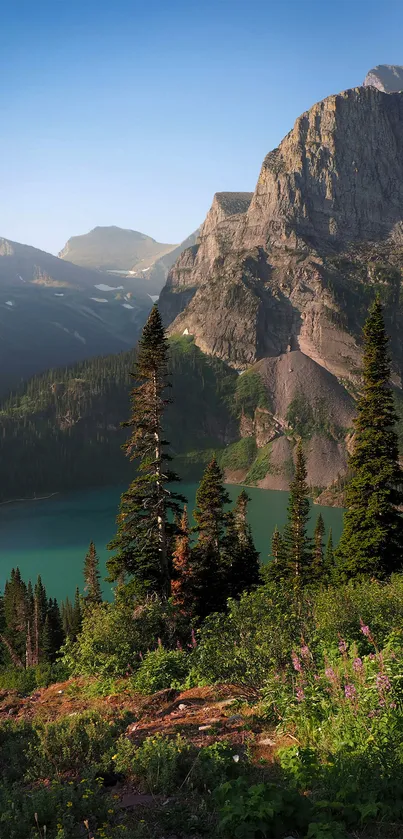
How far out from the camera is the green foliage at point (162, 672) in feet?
45.0

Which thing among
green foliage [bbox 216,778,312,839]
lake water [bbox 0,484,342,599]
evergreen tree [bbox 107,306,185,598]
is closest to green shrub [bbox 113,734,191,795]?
green foliage [bbox 216,778,312,839]

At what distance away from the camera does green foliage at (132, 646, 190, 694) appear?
13719mm

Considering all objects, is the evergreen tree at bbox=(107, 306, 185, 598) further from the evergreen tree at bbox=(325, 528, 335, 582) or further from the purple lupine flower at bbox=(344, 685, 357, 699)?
the purple lupine flower at bbox=(344, 685, 357, 699)

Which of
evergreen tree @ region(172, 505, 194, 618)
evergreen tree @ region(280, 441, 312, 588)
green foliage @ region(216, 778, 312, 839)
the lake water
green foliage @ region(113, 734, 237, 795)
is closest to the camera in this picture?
green foliage @ region(216, 778, 312, 839)

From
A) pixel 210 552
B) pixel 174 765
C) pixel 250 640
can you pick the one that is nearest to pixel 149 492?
pixel 250 640

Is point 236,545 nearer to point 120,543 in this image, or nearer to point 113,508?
point 120,543

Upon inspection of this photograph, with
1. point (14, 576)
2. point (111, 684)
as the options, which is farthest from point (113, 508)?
point (111, 684)

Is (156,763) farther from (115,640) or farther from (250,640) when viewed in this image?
(115,640)

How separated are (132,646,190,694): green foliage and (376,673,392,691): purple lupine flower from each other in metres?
7.01

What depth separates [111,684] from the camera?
14836 mm

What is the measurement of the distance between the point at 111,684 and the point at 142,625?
326cm

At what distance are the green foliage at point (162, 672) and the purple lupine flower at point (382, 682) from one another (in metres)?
7.01

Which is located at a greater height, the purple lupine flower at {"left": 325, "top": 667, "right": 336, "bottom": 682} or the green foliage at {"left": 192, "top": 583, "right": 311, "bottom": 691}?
the purple lupine flower at {"left": 325, "top": 667, "right": 336, "bottom": 682}

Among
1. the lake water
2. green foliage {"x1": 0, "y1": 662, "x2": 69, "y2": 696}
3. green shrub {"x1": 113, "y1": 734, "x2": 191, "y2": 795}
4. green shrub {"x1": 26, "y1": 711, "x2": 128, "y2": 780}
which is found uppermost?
green shrub {"x1": 113, "y1": 734, "x2": 191, "y2": 795}
